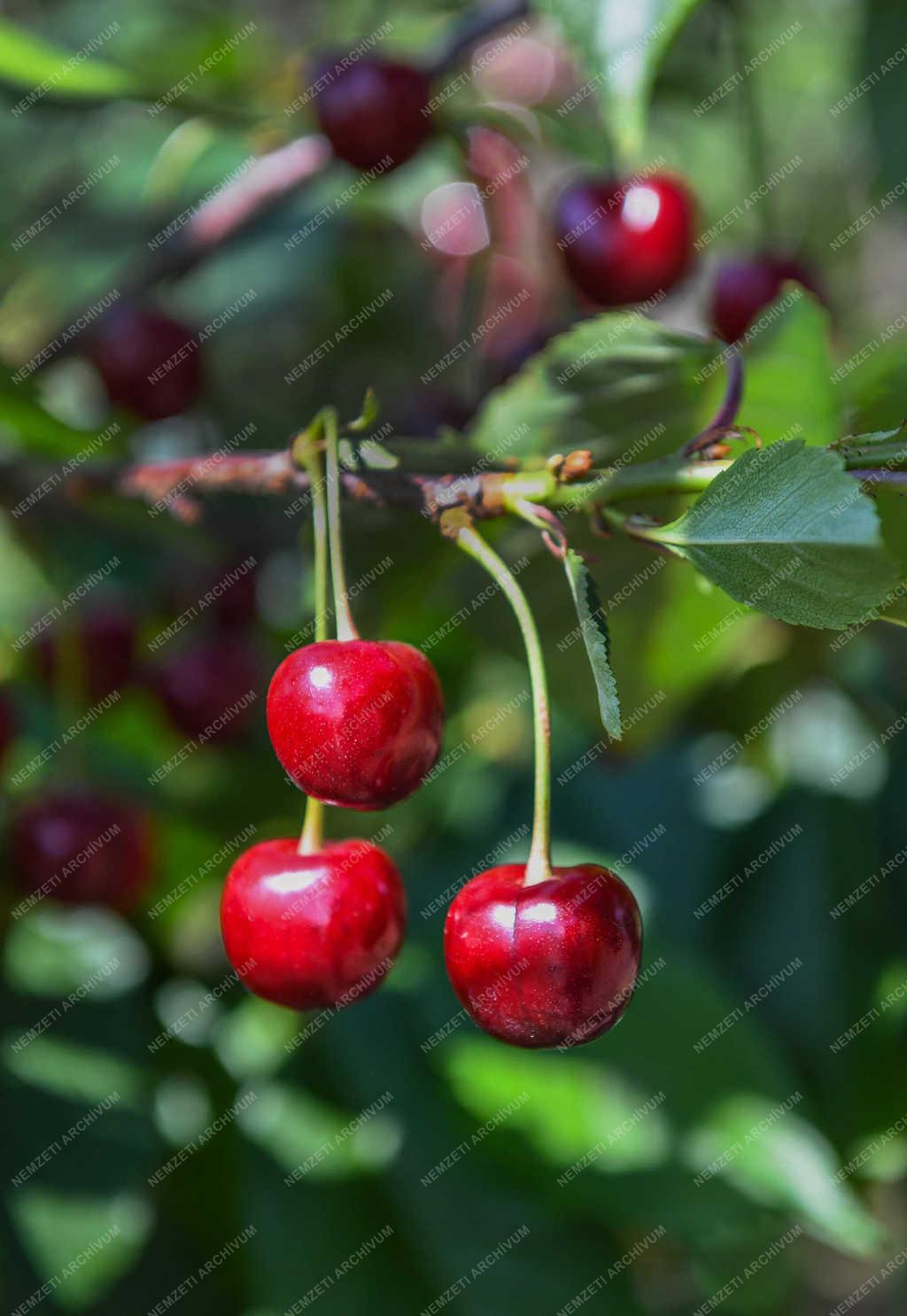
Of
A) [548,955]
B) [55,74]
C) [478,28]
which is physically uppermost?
[55,74]

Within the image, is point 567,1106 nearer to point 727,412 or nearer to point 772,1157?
point 772,1157

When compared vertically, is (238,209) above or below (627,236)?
above

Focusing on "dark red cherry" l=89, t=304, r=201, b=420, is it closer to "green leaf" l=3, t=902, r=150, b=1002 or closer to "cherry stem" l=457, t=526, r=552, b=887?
"green leaf" l=3, t=902, r=150, b=1002

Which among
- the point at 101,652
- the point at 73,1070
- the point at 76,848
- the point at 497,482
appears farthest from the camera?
the point at 101,652

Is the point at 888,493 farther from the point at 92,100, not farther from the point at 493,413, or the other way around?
the point at 92,100

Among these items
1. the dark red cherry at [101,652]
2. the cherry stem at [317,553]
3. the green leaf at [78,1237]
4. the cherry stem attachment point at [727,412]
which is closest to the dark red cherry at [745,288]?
the cherry stem attachment point at [727,412]

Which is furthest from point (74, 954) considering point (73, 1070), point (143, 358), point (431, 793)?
point (143, 358)

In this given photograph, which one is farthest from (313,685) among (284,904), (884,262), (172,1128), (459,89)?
(884,262)
